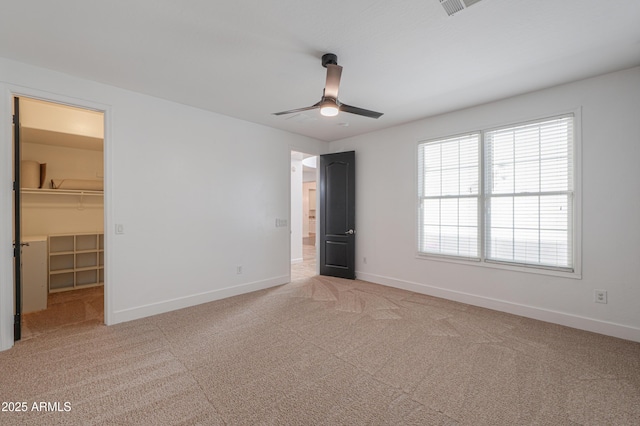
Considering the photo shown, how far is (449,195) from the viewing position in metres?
4.30

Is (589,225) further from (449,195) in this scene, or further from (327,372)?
(327,372)

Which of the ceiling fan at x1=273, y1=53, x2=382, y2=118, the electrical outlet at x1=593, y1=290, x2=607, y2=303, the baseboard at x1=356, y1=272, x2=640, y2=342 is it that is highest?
the ceiling fan at x1=273, y1=53, x2=382, y2=118

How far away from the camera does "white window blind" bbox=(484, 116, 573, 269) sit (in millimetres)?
3305

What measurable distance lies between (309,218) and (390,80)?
10.8 m

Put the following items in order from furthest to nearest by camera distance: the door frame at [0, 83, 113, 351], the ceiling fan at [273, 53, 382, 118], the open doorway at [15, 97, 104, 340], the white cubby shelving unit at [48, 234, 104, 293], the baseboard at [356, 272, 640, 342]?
the white cubby shelving unit at [48, 234, 104, 293] → the open doorway at [15, 97, 104, 340] → the baseboard at [356, 272, 640, 342] → the door frame at [0, 83, 113, 351] → the ceiling fan at [273, 53, 382, 118]

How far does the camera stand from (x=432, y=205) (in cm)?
450

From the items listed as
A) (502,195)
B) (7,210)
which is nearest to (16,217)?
(7,210)

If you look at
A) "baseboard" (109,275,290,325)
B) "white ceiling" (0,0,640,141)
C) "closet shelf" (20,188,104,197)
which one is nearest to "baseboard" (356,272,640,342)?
"baseboard" (109,275,290,325)

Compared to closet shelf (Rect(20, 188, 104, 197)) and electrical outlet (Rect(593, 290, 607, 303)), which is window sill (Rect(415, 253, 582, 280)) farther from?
closet shelf (Rect(20, 188, 104, 197))

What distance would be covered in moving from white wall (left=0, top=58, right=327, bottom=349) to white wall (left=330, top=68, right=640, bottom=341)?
2.60 metres

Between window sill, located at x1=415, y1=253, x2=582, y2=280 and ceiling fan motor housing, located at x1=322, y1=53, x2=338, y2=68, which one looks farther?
window sill, located at x1=415, y1=253, x2=582, y2=280

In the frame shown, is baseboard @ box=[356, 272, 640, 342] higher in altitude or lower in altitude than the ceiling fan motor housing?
lower

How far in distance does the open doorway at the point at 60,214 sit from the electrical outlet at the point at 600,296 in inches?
223

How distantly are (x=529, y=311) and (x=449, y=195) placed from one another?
1.82 meters
